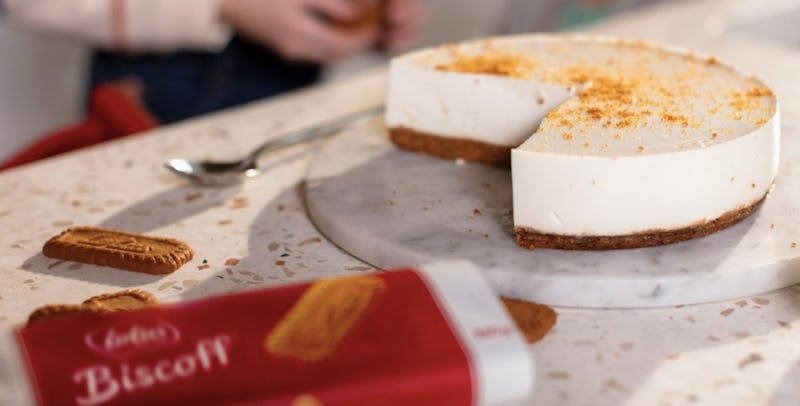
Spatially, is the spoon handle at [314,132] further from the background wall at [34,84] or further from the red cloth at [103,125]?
the background wall at [34,84]

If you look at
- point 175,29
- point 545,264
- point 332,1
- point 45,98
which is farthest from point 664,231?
point 45,98

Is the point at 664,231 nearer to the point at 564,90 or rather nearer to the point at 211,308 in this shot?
the point at 564,90

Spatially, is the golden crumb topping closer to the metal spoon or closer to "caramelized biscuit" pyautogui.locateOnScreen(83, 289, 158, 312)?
the metal spoon

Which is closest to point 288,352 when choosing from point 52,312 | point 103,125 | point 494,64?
point 52,312

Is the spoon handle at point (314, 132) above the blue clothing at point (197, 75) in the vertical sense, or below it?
above

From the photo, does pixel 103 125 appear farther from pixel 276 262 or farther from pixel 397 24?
pixel 397 24

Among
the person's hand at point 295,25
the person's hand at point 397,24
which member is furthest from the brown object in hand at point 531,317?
the person's hand at point 397,24
